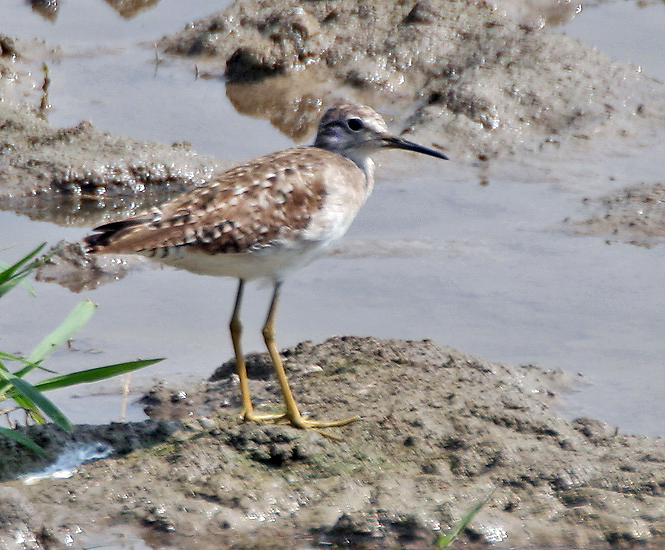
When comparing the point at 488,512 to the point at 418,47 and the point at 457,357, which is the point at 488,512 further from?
the point at 418,47

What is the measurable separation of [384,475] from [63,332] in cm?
158

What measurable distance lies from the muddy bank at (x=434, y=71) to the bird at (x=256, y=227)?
3964 mm

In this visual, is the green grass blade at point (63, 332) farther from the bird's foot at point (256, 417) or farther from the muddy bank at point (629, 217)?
the muddy bank at point (629, 217)

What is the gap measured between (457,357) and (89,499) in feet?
7.03

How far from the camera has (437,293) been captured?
7.29m

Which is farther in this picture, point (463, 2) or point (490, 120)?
point (463, 2)

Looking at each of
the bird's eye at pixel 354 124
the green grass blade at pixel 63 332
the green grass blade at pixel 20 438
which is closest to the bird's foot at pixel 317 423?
the green grass blade at pixel 63 332

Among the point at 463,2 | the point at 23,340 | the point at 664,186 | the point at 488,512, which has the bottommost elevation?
the point at 23,340

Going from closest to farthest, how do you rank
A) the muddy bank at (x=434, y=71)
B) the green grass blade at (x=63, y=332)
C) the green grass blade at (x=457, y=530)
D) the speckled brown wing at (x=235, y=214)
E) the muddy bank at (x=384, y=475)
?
the green grass blade at (x=457, y=530) < the muddy bank at (x=384, y=475) < the speckled brown wing at (x=235, y=214) < the green grass blade at (x=63, y=332) < the muddy bank at (x=434, y=71)

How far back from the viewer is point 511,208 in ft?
27.7

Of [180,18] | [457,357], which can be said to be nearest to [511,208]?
[457,357]

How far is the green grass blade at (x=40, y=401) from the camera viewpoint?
4.57 m

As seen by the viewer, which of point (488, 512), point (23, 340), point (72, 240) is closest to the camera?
point (488, 512)

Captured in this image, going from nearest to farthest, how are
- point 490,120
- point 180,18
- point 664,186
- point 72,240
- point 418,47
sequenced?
point 72,240, point 664,186, point 490,120, point 418,47, point 180,18
